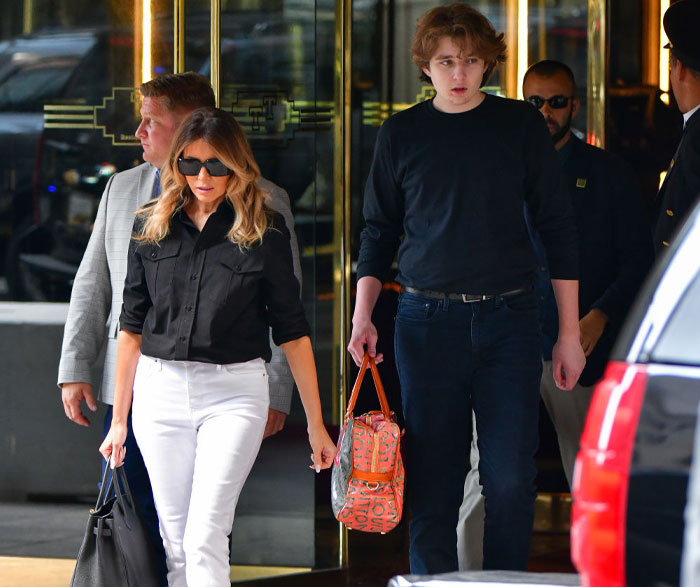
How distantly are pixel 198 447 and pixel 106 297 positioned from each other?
0.86m

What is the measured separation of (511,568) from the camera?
3.58m

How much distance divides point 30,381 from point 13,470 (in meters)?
0.37

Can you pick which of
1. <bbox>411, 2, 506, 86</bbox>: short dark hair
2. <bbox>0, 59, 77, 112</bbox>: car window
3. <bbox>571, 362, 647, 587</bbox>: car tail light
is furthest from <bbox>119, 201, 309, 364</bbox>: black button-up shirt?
<bbox>571, 362, 647, 587</bbox>: car tail light

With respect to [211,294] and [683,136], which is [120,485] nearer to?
[211,294]

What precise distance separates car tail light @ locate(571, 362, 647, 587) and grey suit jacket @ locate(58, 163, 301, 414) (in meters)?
2.20

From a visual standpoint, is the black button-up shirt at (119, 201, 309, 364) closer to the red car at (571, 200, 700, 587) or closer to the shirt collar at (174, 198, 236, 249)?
the shirt collar at (174, 198, 236, 249)

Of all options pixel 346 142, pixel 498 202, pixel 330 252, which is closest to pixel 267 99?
pixel 346 142

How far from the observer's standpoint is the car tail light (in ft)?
6.05

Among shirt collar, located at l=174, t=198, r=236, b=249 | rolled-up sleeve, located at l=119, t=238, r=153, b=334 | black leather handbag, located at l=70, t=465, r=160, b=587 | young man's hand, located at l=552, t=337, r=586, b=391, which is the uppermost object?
shirt collar, located at l=174, t=198, r=236, b=249

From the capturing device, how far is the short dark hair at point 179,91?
13.2 ft

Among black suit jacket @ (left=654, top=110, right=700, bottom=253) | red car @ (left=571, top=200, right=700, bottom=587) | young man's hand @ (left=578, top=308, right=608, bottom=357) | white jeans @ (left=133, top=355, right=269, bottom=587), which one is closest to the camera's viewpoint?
red car @ (left=571, top=200, right=700, bottom=587)

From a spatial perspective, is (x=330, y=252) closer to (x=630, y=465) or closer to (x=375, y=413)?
(x=375, y=413)

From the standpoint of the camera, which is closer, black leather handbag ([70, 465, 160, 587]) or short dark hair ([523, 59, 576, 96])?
black leather handbag ([70, 465, 160, 587])

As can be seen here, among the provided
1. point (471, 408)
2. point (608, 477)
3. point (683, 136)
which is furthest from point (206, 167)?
point (608, 477)
